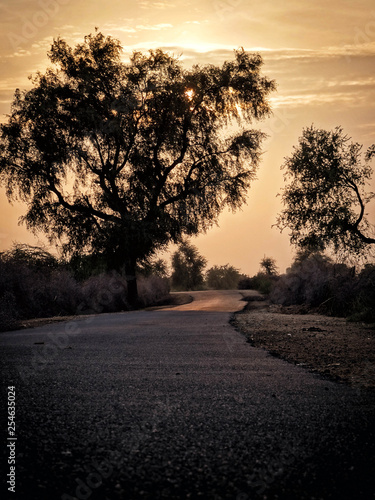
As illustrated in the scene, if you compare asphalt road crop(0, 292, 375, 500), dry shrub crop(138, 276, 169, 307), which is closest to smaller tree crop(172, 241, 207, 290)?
dry shrub crop(138, 276, 169, 307)

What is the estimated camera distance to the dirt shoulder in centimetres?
550

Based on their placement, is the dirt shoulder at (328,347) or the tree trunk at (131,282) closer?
the dirt shoulder at (328,347)

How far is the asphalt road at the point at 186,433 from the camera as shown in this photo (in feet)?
7.28

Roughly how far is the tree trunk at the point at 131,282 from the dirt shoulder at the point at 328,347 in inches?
477

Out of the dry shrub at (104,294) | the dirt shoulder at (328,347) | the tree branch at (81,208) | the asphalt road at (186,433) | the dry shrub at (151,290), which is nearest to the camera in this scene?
the asphalt road at (186,433)

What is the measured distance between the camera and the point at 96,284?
22375 millimetres

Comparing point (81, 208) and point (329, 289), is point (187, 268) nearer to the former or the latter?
point (81, 208)

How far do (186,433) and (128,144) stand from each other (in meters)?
21.4

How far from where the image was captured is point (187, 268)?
49531 millimetres

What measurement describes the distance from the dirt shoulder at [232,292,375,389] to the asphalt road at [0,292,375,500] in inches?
24.7

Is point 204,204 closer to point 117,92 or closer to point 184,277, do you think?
point 117,92

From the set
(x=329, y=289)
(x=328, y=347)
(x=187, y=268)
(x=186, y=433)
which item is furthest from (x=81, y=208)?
(x=187, y=268)
